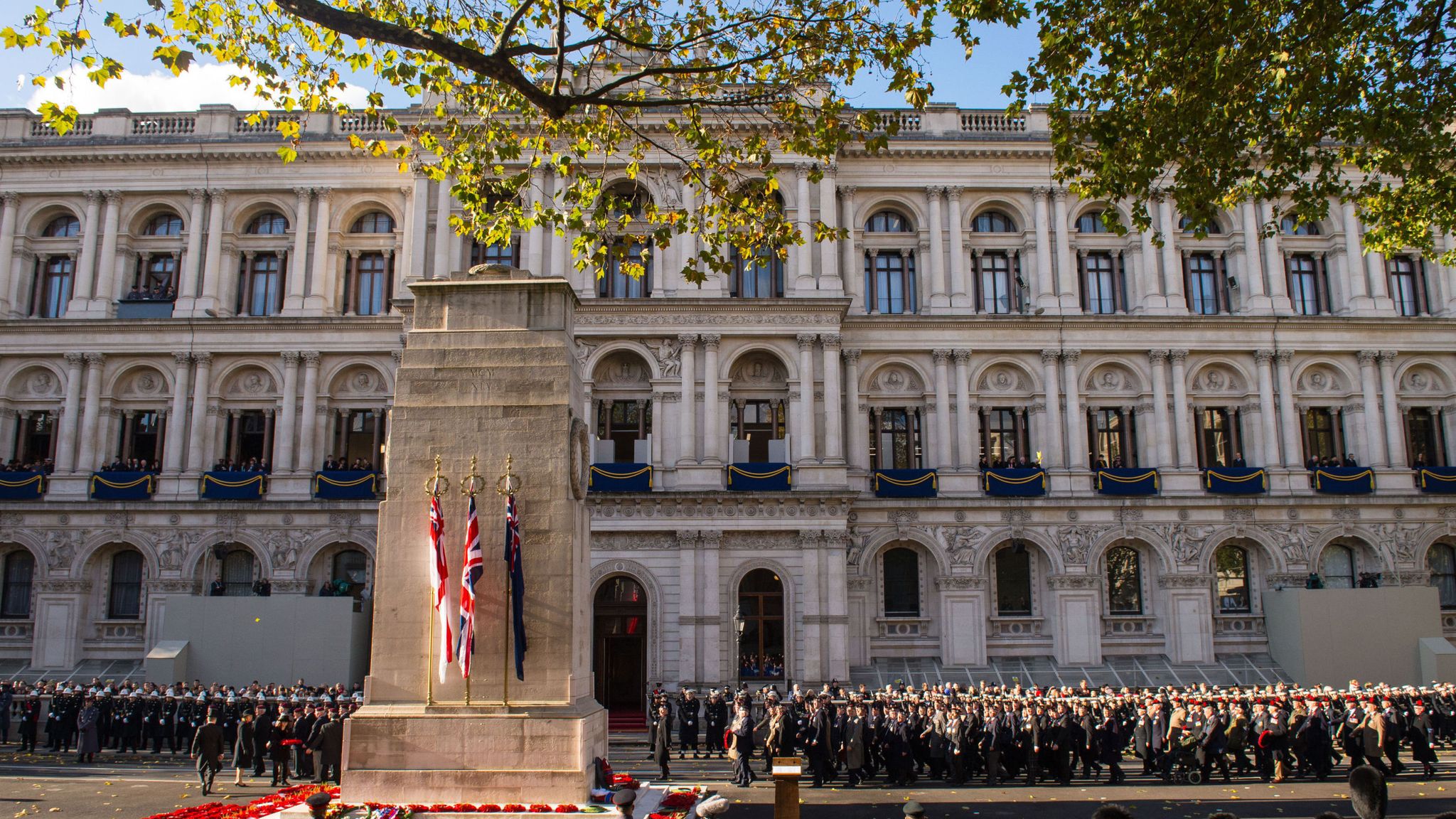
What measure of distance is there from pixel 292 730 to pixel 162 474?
16845 millimetres

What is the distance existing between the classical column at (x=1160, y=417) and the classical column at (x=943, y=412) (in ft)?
22.3

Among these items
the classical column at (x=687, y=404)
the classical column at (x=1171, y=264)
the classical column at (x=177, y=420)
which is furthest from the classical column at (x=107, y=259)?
the classical column at (x=1171, y=264)

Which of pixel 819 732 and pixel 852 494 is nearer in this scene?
pixel 819 732

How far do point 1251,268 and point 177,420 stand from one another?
36.8m

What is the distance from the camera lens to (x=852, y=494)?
1291 inches

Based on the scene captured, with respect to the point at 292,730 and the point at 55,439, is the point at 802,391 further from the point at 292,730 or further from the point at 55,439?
the point at 55,439

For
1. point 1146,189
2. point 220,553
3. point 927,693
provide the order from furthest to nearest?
point 220,553, point 927,693, point 1146,189

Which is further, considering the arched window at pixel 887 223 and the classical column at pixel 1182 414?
the arched window at pixel 887 223

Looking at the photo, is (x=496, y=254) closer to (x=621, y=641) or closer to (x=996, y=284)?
(x=621, y=641)

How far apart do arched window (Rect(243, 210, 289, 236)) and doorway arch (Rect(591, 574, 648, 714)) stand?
17.8 metres

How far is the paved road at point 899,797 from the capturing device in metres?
18.0

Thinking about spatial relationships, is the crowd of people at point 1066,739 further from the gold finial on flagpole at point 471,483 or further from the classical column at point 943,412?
the classical column at point 943,412

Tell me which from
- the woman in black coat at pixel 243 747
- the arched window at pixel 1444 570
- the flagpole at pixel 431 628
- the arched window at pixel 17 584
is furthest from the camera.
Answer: the arched window at pixel 1444 570

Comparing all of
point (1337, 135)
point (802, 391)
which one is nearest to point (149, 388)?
point (802, 391)
